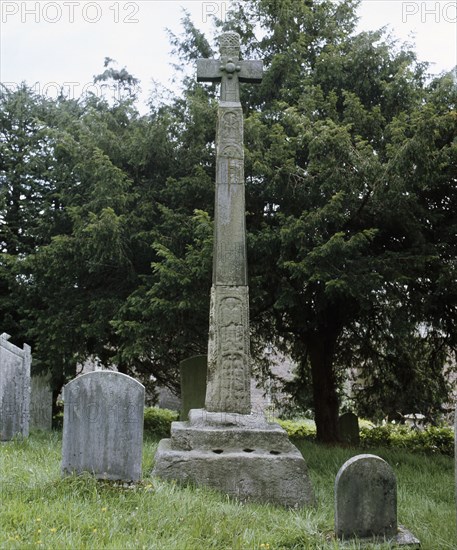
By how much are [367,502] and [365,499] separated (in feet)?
0.09

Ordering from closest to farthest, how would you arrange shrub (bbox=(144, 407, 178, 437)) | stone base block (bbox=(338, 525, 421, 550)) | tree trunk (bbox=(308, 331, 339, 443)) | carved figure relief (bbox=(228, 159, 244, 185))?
stone base block (bbox=(338, 525, 421, 550))
carved figure relief (bbox=(228, 159, 244, 185))
tree trunk (bbox=(308, 331, 339, 443))
shrub (bbox=(144, 407, 178, 437))

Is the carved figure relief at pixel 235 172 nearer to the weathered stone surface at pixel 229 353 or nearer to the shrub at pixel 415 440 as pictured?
the weathered stone surface at pixel 229 353

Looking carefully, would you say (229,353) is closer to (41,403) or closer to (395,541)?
(395,541)

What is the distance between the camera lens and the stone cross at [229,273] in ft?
21.8

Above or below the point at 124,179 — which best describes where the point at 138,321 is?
below

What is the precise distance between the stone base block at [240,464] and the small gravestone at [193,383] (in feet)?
12.4

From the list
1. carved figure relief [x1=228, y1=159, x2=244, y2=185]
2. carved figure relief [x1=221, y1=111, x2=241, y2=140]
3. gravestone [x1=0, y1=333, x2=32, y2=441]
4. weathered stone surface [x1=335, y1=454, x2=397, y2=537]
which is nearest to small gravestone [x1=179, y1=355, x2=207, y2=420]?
gravestone [x1=0, y1=333, x2=32, y2=441]

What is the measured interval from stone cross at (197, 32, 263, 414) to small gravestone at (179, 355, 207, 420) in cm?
324

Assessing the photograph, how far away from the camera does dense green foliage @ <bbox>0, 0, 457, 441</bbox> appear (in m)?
9.28

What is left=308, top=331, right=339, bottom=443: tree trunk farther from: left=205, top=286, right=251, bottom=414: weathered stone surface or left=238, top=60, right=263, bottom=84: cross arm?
left=238, top=60, right=263, bottom=84: cross arm

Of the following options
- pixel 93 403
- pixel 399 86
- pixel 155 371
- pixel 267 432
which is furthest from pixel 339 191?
pixel 155 371

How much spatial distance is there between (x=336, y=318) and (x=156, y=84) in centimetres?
566

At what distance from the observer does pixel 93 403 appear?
5.52 meters

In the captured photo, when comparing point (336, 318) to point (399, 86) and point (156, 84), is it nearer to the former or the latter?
point (399, 86)
